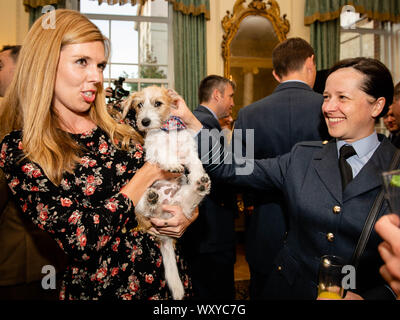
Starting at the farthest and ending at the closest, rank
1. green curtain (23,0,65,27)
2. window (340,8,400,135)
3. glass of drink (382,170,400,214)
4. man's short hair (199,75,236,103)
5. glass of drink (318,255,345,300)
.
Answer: window (340,8,400,135) → green curtain (23,0,65,27) → man's short hair (199,75,236,103) → glass of drink (318,255,345,300) → glass of drink (382,170,400,214)

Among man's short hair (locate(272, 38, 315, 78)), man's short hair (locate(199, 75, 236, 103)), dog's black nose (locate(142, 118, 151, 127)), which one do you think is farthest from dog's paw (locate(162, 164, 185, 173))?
man's short hair (locate(199, 75, 236, 103))

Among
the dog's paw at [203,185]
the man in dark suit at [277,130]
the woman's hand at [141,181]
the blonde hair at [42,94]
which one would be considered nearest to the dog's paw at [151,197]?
the woman's hand at [141,181]

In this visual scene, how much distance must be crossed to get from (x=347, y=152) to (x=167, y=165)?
98cm

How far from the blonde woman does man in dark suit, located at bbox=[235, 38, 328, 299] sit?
1042 millimetres

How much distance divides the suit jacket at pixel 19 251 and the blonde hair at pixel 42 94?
614mm

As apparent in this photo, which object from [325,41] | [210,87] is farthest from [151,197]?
[325,41]

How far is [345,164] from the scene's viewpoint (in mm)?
1555

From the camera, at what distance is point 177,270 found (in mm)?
1678

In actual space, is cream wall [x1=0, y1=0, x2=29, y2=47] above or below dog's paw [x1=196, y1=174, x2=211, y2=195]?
above

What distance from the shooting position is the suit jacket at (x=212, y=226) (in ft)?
9.24

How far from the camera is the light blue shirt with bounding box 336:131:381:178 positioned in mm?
1551

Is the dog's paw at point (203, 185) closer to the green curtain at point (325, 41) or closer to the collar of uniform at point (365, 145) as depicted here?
the collar of uniform at point (365, 145)

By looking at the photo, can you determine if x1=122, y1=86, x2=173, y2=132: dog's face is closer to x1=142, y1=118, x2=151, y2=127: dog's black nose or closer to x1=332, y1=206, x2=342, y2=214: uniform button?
x1=142, y1=118, x2=151, y2=127: dog's black nose

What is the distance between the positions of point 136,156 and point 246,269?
3.66 metres
